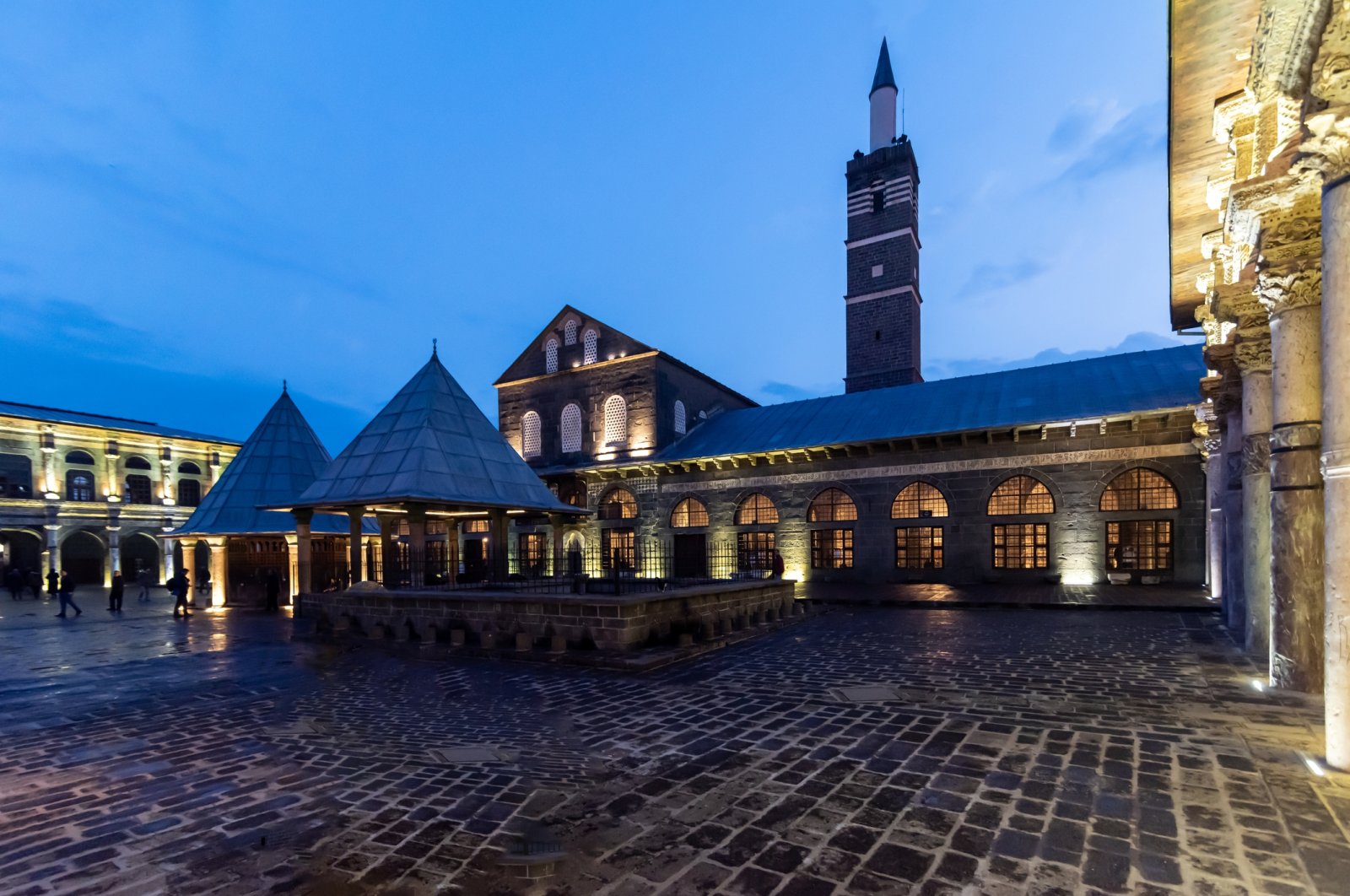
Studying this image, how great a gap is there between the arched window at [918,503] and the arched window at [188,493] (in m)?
44.6

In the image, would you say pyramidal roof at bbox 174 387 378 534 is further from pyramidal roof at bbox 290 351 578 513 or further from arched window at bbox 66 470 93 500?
arched window at bbox 66 470 93 500

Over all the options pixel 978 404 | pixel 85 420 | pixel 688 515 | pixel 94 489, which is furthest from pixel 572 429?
pixel 85 420

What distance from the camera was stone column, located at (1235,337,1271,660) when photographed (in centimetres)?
812

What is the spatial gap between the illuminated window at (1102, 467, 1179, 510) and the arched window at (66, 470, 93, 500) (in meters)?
51.5

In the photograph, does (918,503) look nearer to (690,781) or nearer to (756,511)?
(756,511)

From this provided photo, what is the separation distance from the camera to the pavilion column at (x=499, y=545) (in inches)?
543

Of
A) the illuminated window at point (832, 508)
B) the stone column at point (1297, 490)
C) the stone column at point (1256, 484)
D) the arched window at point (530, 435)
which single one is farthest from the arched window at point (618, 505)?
the stone column at point (1297, 490)

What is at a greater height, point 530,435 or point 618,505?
point 530,435

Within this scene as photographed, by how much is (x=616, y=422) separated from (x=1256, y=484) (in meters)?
22.4

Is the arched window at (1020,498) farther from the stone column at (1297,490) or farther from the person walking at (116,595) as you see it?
the person walking at (116,595)

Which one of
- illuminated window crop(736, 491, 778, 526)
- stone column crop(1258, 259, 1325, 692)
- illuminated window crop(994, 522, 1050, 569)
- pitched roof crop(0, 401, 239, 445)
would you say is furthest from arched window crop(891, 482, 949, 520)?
pitched roof crop(0, 401, 239, 445)

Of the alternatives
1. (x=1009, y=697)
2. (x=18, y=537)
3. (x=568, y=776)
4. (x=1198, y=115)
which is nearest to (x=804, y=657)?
(x=1009, y=697)

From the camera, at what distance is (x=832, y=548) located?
74.0ft

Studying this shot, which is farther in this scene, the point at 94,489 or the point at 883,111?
the point at 94,489
